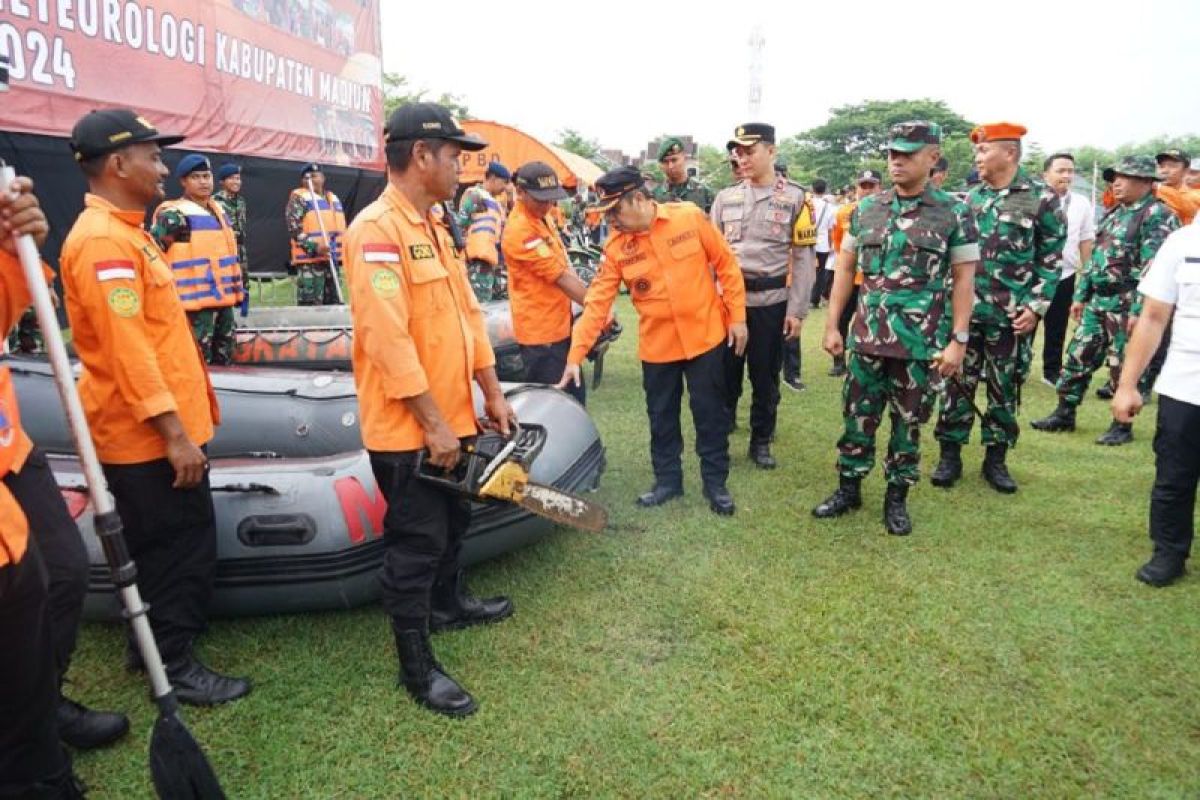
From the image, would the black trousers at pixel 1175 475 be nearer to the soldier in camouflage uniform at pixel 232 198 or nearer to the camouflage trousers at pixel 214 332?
the camouflage trousers at pixel 214 332

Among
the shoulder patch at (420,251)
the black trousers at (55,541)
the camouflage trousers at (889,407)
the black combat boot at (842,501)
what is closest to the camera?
the black trousers at (55,541)

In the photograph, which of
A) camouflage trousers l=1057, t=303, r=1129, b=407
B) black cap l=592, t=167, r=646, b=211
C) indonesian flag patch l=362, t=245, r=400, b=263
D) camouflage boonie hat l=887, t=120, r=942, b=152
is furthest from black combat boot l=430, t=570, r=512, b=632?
camouflage trousers l=1057, t=303, r=1129, b=407

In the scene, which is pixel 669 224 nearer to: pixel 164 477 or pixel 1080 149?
pixel 164 477

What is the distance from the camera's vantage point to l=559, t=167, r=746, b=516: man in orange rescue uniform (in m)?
3.71

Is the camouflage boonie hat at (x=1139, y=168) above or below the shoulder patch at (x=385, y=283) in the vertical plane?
above

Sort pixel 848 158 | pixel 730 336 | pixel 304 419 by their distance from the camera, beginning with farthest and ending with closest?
1. pixel 848 158
2. pixel 730 336
3. pixel 304 419

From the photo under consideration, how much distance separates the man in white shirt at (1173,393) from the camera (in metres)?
2.95

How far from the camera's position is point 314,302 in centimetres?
875

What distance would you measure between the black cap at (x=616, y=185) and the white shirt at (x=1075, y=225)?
4466 mm

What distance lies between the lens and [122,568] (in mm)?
1769

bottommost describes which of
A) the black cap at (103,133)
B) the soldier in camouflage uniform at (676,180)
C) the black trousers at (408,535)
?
the black trousers at (408,535)

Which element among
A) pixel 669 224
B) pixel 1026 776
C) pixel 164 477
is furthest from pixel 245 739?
pixel 669 224

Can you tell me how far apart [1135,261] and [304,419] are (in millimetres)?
5559

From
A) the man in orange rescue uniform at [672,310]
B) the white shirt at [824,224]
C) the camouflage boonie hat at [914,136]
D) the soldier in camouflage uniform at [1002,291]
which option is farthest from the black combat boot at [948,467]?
the white shirt at [824,224]
